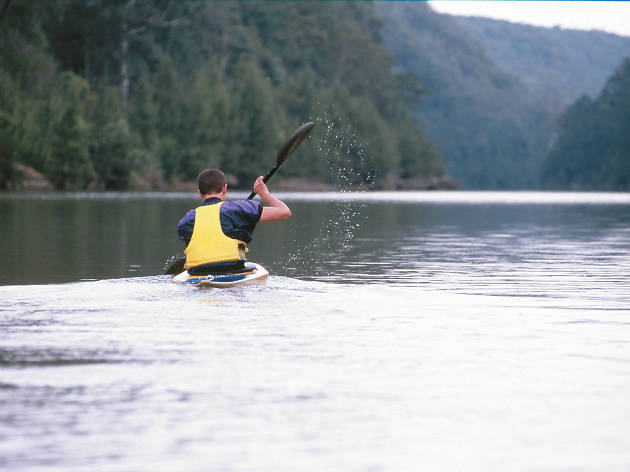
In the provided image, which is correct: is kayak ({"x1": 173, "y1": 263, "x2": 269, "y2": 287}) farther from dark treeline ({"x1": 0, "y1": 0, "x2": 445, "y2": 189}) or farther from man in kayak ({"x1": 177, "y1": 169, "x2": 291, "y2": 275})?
dark treeline ({"x1": 0, "y1": 0, "x2": 445, "y2": 189})

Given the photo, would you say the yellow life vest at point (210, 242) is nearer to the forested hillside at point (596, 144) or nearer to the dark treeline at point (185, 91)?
the dark treeline at point (185, 91)

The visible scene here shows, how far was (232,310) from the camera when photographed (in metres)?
10.4

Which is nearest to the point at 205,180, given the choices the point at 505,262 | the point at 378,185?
the point at 505,262

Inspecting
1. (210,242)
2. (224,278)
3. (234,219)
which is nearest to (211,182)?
(234,219)

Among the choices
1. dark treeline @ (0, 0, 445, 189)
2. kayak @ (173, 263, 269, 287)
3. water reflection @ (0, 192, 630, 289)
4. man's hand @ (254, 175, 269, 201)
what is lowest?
water reflection @ (0, 192, 630, 289)

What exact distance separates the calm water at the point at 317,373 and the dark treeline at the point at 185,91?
171 ft

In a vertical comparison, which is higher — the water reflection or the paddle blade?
the paddle blade

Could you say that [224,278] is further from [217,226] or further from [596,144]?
[596,144]

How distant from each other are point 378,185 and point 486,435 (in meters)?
116

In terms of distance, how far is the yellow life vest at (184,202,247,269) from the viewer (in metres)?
11.8

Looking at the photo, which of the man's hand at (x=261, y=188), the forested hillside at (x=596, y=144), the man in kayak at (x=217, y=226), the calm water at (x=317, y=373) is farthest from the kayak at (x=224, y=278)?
the forested hillside at (x=596, y=144)

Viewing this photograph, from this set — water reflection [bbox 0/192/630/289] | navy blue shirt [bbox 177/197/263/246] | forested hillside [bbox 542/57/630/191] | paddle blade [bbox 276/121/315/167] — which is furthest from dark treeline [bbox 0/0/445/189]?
navy blue shirt [bbox 177/197/263/246]

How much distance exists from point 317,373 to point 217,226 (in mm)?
4849

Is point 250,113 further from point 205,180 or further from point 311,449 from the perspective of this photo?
point 311,449
